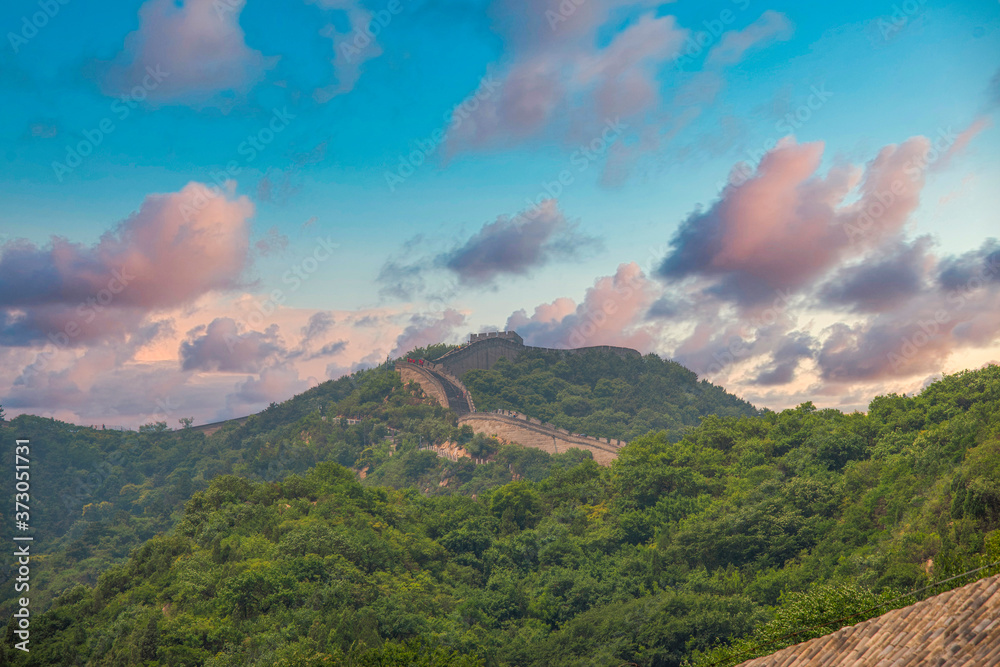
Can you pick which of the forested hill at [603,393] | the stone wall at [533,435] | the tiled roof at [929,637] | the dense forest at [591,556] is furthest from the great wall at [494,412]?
the tiled roof at [929,637]

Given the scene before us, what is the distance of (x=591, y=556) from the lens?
39.7 meters

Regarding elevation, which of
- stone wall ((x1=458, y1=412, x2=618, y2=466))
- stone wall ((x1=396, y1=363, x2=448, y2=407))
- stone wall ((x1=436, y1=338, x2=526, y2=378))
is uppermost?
stone wall ((x1=436, y1=338, x2=526, y2=378))

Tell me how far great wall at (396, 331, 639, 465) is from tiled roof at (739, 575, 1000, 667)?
184 feet

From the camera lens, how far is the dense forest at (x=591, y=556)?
2695 centimetres

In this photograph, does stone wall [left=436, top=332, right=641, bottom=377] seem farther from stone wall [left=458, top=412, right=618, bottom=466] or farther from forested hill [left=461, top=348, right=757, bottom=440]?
stone wall [left=458, top=412, right=618, bottom=466]

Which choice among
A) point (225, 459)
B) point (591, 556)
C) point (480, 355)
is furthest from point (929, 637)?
point (225, 459)

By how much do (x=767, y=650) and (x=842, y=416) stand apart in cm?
3157

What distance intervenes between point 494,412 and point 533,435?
27.3ft

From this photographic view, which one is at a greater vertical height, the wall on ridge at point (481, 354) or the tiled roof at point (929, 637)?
the wall on ridge at point (481, 354)

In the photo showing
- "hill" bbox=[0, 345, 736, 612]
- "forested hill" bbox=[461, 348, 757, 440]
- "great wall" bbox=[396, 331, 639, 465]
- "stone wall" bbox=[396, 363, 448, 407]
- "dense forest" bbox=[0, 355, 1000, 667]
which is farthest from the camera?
"forested hill" bbox=[461, 348, 757, 440]

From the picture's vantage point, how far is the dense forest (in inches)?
1061

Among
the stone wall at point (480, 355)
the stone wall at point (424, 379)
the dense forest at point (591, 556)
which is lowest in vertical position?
the dense forest at point (591, 556)

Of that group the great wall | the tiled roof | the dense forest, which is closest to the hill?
the great wall

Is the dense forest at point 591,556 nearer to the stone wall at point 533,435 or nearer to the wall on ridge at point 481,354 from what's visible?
the stone wall at point 533,435
